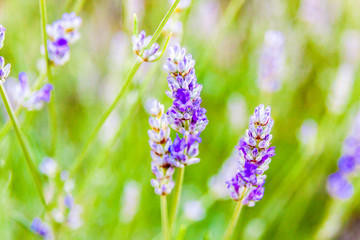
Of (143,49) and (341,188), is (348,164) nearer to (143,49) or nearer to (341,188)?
(341,188)

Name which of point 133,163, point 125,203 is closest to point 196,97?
point 125,203

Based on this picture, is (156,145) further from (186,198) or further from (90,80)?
(90,80)

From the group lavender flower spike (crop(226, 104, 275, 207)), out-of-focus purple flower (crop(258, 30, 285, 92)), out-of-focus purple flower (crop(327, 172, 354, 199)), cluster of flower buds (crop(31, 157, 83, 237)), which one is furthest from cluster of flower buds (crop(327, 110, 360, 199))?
cluster of flower buds (crop(31, 157, 83, 237))

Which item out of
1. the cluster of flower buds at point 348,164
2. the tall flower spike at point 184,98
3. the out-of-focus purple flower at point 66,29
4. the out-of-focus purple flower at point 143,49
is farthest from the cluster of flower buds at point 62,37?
the cluster of flower buds at point 348,164

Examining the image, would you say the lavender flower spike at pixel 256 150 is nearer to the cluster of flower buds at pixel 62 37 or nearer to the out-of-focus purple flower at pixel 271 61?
the cluster of flower buds at pixel 62 37

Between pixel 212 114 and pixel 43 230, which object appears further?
pixel 212 114

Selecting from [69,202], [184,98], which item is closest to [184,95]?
[184,98]
